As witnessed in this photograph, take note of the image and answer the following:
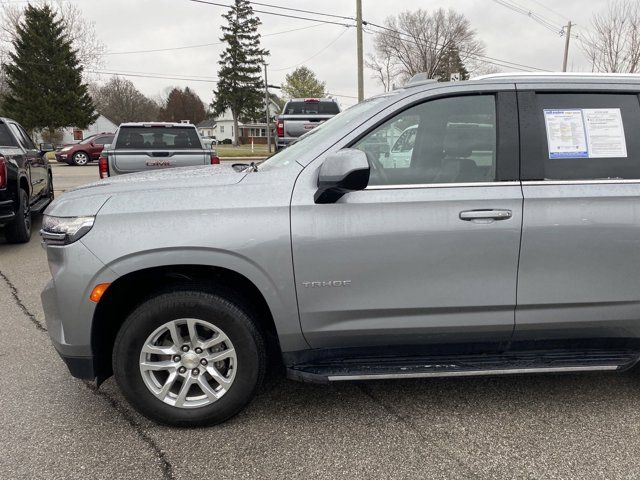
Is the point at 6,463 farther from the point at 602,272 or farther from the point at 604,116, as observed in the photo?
the point at 604,116

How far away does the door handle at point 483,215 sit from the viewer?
2.64m

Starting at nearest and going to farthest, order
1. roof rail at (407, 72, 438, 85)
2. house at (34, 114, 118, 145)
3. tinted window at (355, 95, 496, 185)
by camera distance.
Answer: tinted window at (355, 95, 496, 185), roof rail at (407, 72, 438, 85), house at (34, 114, 118, 145)

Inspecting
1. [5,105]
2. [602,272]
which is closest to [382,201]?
[602,272]

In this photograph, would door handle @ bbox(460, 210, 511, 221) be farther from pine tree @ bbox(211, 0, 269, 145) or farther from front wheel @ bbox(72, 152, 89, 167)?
pine tree @ bbox(211, 0, 269, 145)

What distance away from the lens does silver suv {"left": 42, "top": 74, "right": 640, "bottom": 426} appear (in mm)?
2580

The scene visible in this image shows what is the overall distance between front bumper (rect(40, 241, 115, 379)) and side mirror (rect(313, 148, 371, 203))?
1.17m

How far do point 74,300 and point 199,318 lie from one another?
0.64 meters

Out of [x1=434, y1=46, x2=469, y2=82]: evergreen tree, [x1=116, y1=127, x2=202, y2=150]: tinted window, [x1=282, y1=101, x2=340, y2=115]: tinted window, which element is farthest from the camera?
[x1=434, y1=46, x2=469, y2=82]: evergreen tree

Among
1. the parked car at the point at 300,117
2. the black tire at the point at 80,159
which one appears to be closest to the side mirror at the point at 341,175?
the parked car at the point at 300,117

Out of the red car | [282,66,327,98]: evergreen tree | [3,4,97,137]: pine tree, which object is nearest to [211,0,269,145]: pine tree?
[282,66,327,98]: evergreen tree

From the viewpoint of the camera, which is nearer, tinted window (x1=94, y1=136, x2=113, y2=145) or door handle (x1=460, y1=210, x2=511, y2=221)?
door handle (x1=460, y1=210, x2=511, y2=221)

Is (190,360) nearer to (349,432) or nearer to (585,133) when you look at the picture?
(349,432)

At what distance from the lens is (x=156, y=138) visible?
27.2 feet

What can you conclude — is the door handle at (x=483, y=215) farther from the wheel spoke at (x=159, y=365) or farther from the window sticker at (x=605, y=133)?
the wheel spoke at (x=159, y=365)
